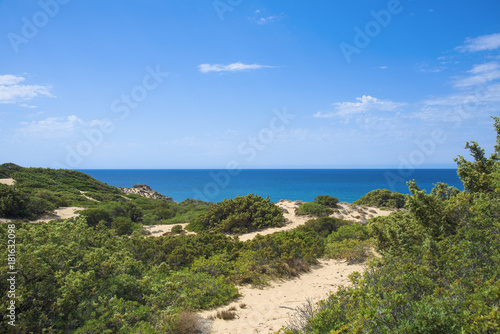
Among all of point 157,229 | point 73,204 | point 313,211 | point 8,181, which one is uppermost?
point 8,181

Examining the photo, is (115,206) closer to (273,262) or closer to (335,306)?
(273,262)

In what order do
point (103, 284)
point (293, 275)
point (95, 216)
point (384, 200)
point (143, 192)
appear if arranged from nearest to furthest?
point (103, 284) → point (293, 275) → point (95, 216) → point (384, 200) → point (143, 192)

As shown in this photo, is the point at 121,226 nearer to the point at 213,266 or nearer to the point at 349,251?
→ the point at 213,266

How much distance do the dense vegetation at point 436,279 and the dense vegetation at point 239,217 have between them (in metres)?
10.8

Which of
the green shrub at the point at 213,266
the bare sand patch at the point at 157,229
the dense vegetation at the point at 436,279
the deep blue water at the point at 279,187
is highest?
the dense vegetation at the point at 436,279

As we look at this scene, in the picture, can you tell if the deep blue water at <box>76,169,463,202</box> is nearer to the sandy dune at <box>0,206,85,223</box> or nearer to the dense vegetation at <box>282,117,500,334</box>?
the sandy dune at <box>0,206,85,223</box>

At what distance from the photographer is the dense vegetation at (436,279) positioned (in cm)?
299

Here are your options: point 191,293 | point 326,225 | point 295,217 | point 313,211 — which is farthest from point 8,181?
point 326,225

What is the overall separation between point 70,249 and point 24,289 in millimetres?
1430

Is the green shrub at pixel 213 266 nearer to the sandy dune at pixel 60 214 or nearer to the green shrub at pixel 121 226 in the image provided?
the green shrub at pixel 121 226

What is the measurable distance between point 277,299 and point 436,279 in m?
4.06

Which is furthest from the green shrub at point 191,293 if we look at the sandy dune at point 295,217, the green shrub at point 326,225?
the green shrub at point 326,225

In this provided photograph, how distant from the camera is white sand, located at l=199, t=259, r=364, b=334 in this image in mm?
5945

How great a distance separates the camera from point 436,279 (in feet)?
15.6
